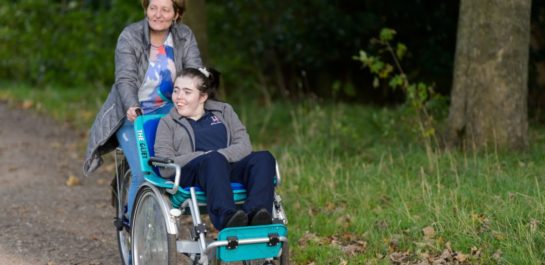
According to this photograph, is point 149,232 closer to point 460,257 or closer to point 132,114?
point 132,114

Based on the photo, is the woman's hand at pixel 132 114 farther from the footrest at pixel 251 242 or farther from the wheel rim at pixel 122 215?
the footrest at pixel 251 242

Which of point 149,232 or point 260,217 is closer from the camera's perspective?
point 260,217

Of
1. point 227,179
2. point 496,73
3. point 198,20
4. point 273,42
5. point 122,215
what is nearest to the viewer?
point 227,179

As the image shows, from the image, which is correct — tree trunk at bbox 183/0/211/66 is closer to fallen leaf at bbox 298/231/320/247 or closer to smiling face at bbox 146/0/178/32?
fallen leaf at bbox 298/231/320/247

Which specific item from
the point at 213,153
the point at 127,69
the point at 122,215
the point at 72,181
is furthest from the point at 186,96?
the point at 72,181

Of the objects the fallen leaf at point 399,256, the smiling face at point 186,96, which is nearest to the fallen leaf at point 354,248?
the fallen leaf at point 399,256

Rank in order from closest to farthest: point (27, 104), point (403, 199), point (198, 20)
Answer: point (403, 199) < point (198, 20) < point (27, 104)

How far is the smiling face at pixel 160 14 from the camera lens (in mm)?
6070

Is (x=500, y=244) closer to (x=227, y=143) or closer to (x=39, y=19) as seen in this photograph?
(x=227, y=143)

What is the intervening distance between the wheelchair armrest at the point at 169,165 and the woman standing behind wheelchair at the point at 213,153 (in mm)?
68

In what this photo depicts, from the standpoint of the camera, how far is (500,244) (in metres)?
5.97

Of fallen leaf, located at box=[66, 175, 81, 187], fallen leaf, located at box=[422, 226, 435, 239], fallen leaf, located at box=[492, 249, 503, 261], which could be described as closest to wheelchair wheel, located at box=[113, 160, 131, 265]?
fallen leaf, located at box=[422, 226, 435, 239]

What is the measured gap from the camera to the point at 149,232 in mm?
5672

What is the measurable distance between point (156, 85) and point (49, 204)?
2.76 meters
